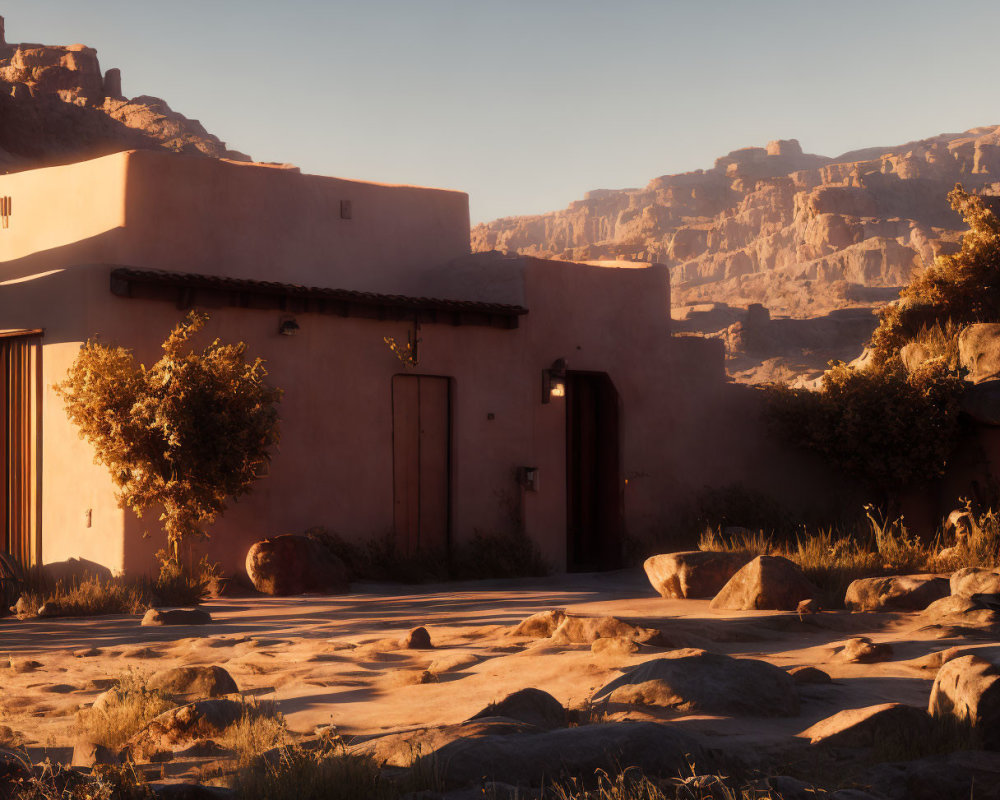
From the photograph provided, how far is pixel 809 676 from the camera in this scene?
6.31 metres

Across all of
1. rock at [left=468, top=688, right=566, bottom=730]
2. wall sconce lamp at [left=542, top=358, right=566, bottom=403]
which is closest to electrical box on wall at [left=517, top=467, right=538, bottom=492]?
wall sconce lamp at [left=542, top=358, right=566, bottom=403]

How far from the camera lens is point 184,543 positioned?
1198 centimetres

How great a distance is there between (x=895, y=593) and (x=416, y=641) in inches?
161

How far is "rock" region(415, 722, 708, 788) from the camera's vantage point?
4324 mm

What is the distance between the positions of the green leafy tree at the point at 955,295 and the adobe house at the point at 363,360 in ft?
11.5

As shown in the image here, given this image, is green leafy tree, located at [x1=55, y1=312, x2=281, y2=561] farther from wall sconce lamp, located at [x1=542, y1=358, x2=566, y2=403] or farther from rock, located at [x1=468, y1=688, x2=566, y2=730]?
rock, located at [x1=468, y1=688, x2=566, y2=730]

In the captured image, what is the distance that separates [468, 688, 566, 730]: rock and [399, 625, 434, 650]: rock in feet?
8.72

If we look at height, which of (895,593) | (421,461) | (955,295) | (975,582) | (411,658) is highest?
(955,295)

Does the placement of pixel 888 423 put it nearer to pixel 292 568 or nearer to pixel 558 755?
pixel 292 568

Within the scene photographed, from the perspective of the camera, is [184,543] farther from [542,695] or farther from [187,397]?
[542,695]

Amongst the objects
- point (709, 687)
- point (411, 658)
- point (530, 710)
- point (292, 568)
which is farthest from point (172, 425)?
point (709, 687)

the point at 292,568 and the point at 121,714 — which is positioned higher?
the point at 292,568

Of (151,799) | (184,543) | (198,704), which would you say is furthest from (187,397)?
(151,799)

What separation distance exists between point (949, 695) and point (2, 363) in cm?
1099
